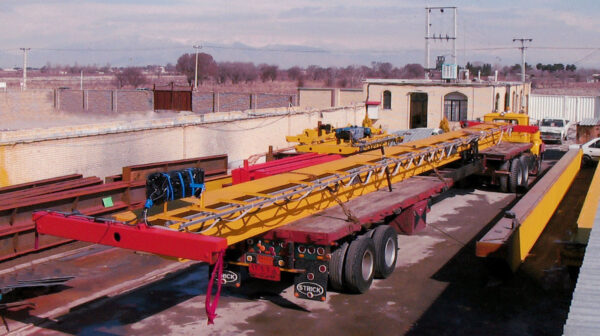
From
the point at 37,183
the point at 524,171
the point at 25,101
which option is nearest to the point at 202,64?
the point at 25,101

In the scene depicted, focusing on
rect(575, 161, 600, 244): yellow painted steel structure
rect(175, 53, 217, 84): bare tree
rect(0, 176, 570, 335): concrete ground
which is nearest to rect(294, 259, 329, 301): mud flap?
rect(0, 176, 570, 335): concrete ground

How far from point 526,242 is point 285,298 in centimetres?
503

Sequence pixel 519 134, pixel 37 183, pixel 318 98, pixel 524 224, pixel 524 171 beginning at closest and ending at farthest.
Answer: pixel 524 224
pixel 37 183
pixel 524 171
pixel 519 134
pixel 318 98

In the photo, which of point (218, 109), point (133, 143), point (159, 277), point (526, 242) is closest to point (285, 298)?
point (159, 277)

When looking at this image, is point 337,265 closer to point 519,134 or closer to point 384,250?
point 384,250

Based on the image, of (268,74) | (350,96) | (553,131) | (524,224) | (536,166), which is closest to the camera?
(524,224)

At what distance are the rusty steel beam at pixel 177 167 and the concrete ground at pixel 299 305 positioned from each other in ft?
13.5

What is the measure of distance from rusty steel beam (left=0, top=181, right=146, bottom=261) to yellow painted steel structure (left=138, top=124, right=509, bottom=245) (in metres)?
5.43

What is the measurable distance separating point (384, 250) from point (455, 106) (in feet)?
80.2

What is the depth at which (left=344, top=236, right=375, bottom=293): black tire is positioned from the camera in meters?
10.2

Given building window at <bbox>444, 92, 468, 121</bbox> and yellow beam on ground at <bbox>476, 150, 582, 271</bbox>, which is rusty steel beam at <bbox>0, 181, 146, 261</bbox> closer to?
yellow beam on ground at <bbox>476, 150, 582, 271</bbox>

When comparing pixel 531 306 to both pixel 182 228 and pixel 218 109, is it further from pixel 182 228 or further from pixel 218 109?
pixel 218 109

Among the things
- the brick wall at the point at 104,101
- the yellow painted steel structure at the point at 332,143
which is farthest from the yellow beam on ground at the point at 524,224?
the brick wall at the point at 104,101

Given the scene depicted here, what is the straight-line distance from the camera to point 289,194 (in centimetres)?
949
